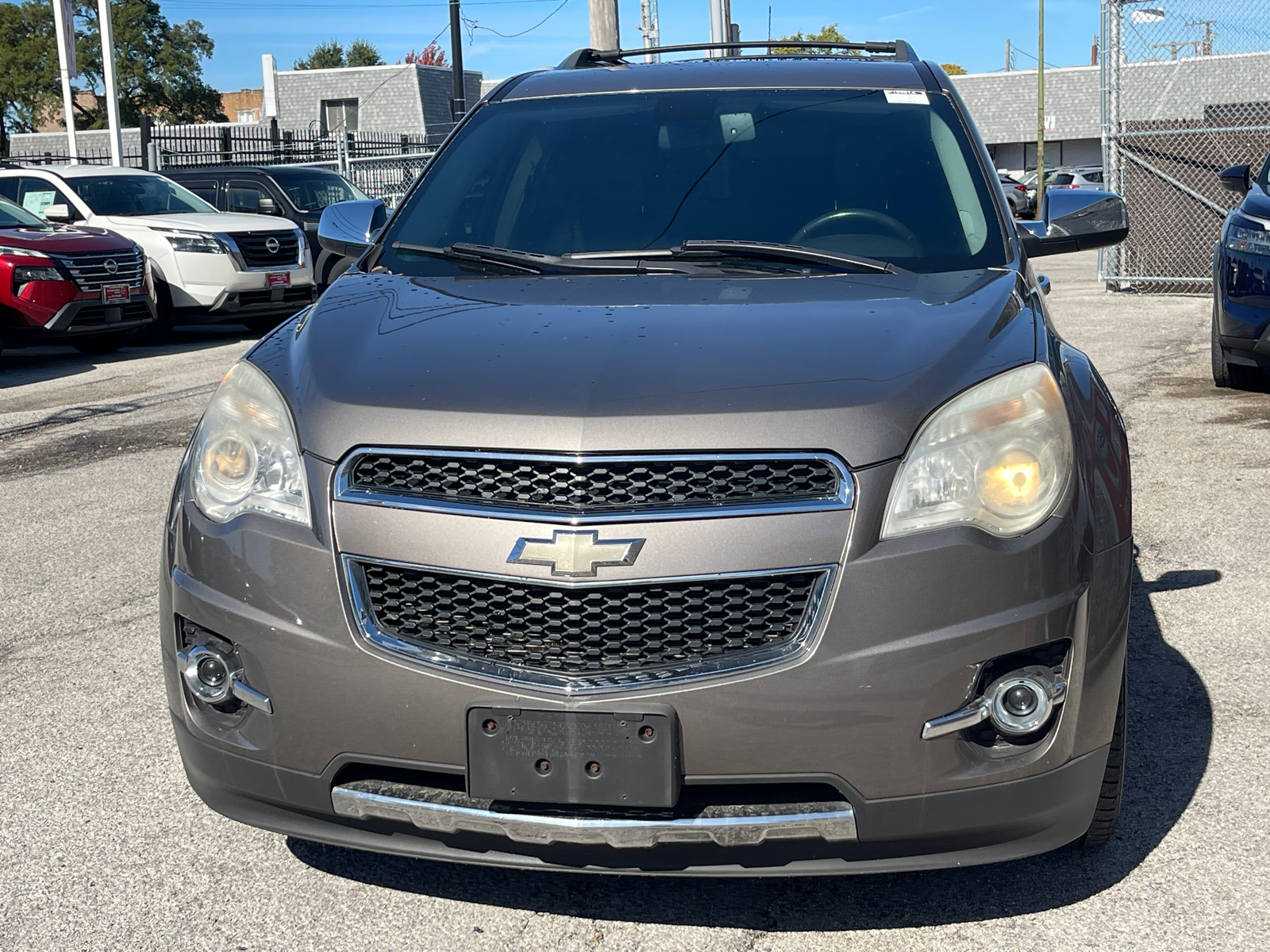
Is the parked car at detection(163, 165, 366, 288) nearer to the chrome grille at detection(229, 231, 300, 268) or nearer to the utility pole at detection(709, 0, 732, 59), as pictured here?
the chrome grille at detection(229, 231, 300, 268)

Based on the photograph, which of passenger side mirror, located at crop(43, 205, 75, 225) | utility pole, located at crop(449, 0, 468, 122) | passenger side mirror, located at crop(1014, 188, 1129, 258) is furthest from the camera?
utility pole, located at crop(449, 0, 468, 122)

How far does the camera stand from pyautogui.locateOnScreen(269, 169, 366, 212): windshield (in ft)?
55.4

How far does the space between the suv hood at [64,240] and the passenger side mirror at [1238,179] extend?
30.8 feet

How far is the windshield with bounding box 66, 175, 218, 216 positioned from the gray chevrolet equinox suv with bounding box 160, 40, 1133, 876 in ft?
42.9

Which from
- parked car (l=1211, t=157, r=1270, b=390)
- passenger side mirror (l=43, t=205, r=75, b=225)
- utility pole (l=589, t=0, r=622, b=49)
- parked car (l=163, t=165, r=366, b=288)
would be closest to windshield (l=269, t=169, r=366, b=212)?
parked car (l=163, t=165, r=366, b=288)

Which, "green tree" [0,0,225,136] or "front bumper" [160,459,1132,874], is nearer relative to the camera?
"front bumper" [160,459,1132,874]

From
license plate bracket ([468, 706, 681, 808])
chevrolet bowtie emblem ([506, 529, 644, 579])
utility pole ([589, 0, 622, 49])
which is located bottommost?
license plate bracket ([468, 706, 681, 808])

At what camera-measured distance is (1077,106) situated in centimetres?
5775

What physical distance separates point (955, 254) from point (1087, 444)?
3.15ft

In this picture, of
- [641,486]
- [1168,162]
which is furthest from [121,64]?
[641,486]

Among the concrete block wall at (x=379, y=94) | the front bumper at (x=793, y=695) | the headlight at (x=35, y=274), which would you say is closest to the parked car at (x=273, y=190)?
the headlight at (x=35, y=274)

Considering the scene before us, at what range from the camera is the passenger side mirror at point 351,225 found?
14.0 feet

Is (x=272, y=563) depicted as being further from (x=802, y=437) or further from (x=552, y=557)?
(x=802, y=437)

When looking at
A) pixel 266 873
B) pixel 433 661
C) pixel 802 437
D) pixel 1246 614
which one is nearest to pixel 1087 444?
pixel 802 437
